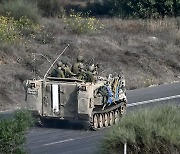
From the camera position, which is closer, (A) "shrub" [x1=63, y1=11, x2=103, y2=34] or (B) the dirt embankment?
(B) the dirt embankment

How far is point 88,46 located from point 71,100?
49.3 ft

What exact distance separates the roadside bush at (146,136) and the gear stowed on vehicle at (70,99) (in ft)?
25.3

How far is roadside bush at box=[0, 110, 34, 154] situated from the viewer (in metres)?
14.2

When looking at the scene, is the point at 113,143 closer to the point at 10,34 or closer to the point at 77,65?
the point at 77,65

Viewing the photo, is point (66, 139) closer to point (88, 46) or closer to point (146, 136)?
point (146, 136)

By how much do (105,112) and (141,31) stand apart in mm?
21478

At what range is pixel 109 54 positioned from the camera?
39.4 meters

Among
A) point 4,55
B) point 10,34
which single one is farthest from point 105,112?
point 10,34

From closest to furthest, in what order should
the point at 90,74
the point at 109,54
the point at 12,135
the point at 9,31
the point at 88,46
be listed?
1. the point at 12,135
2. the point at 90,74
3. the point at 9,31
4. the point at 109,54
5. the point at 88,46

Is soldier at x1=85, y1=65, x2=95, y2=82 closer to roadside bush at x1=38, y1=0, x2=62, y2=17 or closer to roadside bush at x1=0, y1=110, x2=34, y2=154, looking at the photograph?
roadside bush at x1=0, y1=110, x2=34, y2=154

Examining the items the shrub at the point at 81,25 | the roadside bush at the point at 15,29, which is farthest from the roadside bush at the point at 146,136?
the shrub at the point at 81,25

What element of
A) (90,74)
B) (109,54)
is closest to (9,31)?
(109,54)

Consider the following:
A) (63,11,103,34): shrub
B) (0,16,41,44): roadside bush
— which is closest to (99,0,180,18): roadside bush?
(63,11,103,34): shrub

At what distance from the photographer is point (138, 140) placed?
16.5m
